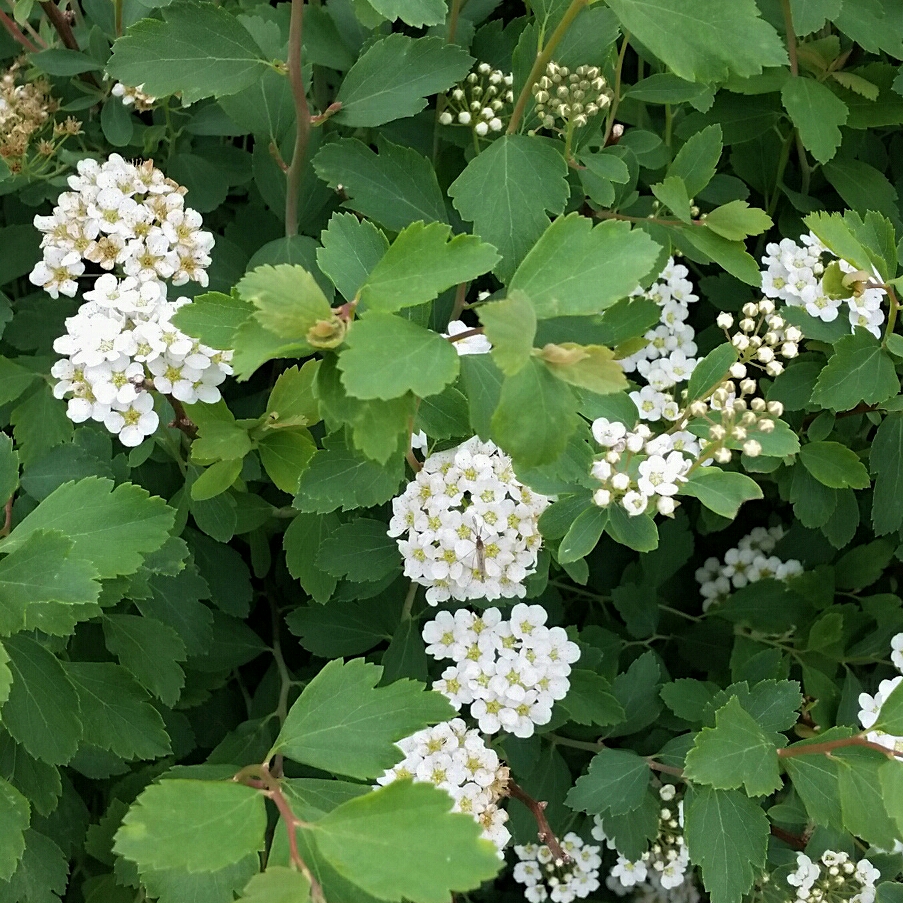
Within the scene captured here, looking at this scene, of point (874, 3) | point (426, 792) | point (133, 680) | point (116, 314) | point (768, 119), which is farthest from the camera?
point (768, 119)

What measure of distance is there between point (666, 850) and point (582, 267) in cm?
137

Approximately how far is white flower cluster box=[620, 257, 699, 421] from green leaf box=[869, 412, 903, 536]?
40 cm

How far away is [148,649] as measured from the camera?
1.59 meters

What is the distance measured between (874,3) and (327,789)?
1.78 metres

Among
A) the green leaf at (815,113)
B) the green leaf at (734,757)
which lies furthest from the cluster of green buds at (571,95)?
the green leaf at (734,757)

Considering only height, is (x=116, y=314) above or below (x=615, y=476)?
above

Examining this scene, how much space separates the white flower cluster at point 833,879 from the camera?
5.52 feet

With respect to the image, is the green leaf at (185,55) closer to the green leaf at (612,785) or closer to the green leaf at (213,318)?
the green leaf at (213,318)

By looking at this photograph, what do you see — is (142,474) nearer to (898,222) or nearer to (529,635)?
(529,635)

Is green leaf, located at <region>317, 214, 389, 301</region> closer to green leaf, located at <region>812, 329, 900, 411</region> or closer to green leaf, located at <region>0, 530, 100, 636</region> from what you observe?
green leaf, located at <region>0, 530, 100, 636</region>

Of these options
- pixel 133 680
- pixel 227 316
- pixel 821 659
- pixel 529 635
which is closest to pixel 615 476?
pixel 529 635

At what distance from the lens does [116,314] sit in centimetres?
133

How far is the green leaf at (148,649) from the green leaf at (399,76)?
3.25 feet

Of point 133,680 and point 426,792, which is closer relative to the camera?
point 426,792
